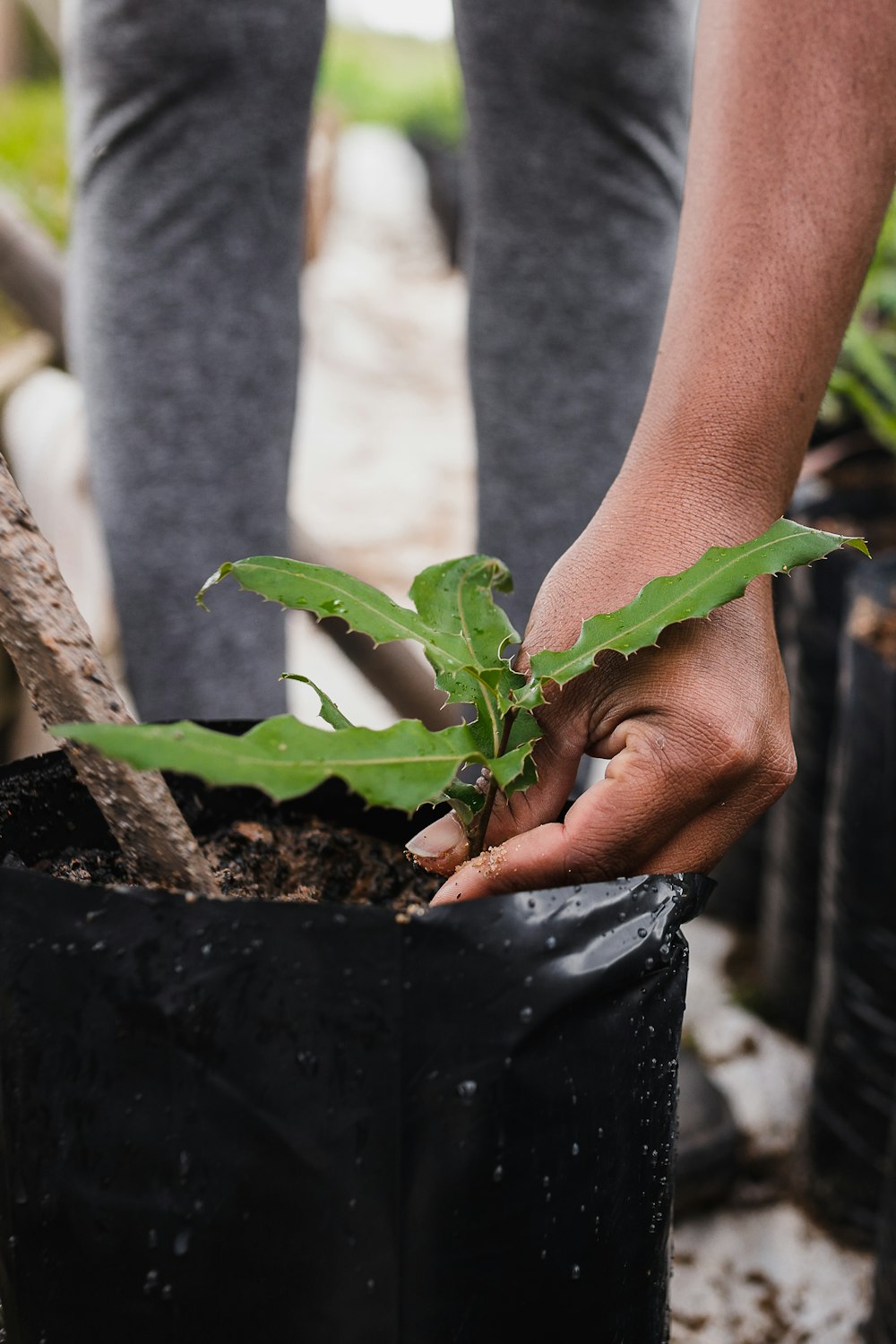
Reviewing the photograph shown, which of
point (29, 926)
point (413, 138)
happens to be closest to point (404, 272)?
point (413, 138)

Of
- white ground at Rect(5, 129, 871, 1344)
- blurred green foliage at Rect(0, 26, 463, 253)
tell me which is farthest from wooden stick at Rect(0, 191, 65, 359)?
blurred green foliage at Rect(0, 26, 463, 253)

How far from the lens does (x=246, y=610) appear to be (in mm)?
1325

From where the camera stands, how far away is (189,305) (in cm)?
125

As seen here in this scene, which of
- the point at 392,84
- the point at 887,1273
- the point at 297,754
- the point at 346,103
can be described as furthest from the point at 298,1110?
Result: the point at 392,84

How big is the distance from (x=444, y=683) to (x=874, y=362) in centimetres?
145

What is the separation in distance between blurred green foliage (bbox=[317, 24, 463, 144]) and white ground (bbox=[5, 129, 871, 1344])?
210 cm

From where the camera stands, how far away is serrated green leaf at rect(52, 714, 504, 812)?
1.62 ft

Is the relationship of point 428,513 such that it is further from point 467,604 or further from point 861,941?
point 467,604

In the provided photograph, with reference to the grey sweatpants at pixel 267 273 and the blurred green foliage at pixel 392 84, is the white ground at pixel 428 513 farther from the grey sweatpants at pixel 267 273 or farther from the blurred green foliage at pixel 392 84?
the blurred green foliage at pixel 392 84

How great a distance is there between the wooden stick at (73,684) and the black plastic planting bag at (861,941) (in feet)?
2.82

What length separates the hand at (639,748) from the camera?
0.62m

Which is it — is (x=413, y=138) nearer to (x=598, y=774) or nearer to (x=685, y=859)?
(x=598, y=774)

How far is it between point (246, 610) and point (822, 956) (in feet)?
2.61

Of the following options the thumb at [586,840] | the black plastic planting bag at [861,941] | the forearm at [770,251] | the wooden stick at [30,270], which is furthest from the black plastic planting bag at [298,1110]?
the wooden stick at [30,270]
